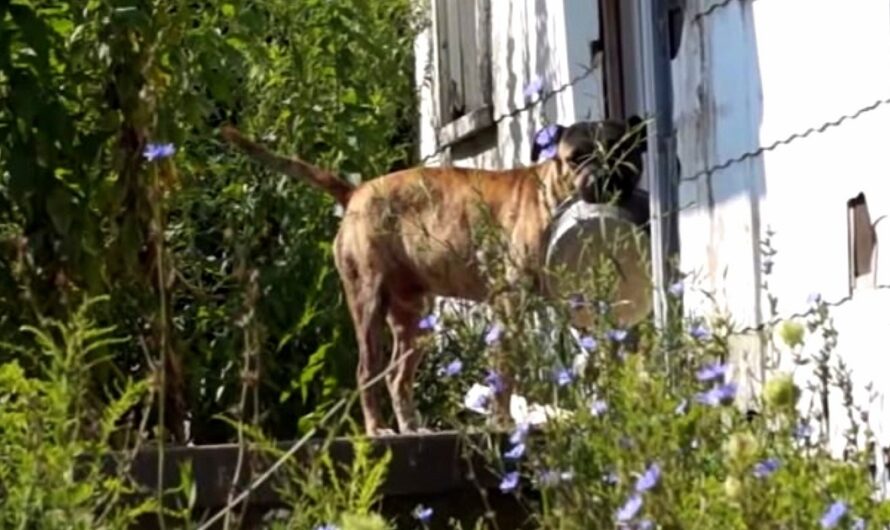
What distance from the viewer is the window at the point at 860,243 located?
4.89m

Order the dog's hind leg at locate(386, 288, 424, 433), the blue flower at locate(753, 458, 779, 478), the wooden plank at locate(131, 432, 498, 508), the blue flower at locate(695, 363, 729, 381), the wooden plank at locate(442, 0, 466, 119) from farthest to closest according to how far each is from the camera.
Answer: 1. the wooden plank at locate(442, 0, 466, 119)
2. the dog's hind leg at locate(386, 288, 424, 433)
3. the wooden plank at locate(131, 432, 498, 508)
4. the blue flower at locate(695, 363, 729, 381)
5. the blue flower at locate(753, 458, 779, 478)

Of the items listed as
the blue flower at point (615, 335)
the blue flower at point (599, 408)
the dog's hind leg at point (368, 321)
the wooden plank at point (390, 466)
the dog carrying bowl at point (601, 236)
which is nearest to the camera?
the blue flower at point (599, 408)

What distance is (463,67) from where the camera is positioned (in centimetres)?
1021

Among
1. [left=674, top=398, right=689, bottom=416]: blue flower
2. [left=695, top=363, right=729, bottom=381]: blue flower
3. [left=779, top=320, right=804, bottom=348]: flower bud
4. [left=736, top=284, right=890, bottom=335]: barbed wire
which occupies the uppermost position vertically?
[left=736, top=284, right=890, bottom=335]: barbed wire

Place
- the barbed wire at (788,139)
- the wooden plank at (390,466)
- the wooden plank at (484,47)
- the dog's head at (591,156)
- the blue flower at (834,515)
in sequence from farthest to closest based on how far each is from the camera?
the wooden plank at (484,47), the dog's head at (591,156), the wooden plank at (390,466), the barbed wire at (788,139), the blue flower at (834,515)

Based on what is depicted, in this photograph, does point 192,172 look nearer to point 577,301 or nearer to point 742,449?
point 577,301

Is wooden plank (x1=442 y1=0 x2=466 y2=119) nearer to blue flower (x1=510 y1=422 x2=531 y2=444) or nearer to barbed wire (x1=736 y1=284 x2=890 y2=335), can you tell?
barbed wire (x1=736 y1=284 x2=890 y2=335)

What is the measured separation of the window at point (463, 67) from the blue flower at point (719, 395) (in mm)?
5889

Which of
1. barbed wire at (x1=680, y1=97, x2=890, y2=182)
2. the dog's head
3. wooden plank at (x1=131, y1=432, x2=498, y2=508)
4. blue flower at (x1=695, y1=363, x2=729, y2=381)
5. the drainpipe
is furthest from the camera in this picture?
the dog's head

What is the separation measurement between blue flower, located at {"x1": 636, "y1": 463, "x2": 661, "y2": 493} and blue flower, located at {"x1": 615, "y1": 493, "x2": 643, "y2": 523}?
0.01 m

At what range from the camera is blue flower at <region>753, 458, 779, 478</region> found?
318 centimetres

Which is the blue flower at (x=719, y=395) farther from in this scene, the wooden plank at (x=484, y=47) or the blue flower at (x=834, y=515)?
the wooden plank at (x=484, y=47)

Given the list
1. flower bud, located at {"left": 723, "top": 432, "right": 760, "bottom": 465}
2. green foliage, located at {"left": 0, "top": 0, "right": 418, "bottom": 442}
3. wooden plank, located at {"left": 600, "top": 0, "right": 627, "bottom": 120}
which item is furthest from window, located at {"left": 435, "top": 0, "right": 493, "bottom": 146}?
flower bud, located at {"left": 723, "top": 432, "right": 760, "bottom": 465}

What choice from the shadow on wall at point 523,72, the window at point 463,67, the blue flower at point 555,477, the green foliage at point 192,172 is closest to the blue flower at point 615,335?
the blue flower at point 555,477
